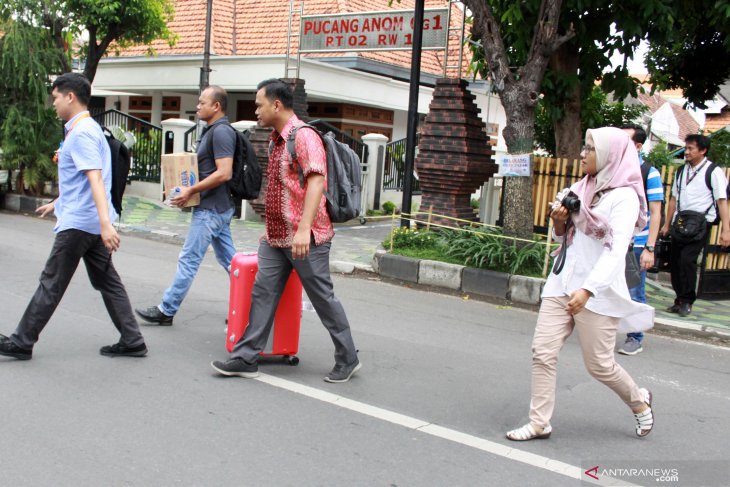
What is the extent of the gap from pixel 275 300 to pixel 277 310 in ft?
1.12

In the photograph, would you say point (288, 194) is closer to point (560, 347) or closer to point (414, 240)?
point (560, 347)

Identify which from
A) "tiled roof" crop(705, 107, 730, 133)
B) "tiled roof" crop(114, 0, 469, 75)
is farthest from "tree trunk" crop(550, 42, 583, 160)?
"tiled roof" crop(705, 107, 730, 133)

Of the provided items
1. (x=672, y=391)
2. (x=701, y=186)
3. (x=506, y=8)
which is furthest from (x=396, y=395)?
(x=506, y=8)

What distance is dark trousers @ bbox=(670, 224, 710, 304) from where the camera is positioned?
7.63 m

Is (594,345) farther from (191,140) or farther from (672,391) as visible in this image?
(191,140)

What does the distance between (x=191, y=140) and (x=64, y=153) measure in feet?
36.6

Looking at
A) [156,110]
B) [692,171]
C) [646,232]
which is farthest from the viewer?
[156,110]

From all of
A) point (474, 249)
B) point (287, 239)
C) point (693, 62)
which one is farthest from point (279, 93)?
point (693, 62)

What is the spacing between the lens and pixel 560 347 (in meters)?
4.28

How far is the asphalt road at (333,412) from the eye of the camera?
377cm

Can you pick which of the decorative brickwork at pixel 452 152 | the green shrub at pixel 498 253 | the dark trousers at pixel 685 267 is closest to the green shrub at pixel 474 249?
the green shrub at pixel 498 253

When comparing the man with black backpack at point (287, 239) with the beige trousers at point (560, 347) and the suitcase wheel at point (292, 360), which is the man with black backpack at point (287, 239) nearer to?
the suitcase wheel at point (292, 360)

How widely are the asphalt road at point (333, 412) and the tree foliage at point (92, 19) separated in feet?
30.6

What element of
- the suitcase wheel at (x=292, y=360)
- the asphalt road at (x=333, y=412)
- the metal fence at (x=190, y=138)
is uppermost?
the metal fence at (x=190, y=138)
